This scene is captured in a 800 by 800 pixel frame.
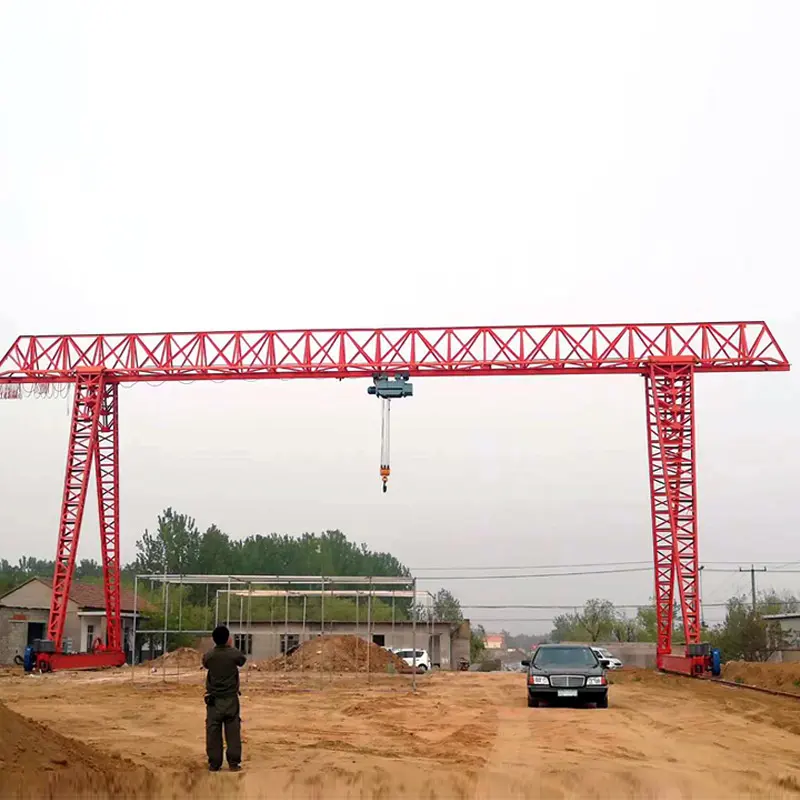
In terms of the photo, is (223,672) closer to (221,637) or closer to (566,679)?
(221,637)

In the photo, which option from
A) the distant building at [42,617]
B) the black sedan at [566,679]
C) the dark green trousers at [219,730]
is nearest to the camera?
the dark green trousers at [219,730]

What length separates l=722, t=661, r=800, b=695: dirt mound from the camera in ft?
94.6

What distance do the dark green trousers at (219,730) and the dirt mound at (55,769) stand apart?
81 centimetres

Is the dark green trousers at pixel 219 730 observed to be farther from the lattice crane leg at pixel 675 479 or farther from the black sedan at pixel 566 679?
the lattice crane leg at pixel 675 479

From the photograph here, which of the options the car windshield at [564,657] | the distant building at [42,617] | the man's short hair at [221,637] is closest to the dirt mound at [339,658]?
the distant building at [42,617]

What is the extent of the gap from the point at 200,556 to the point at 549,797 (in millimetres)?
73428

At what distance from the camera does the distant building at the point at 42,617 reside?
1920 inches

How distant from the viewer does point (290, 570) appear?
9962 cm

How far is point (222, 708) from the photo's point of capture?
11.6m

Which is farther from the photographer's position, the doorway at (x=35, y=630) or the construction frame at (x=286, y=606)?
the doorway at (x=35, y=630)

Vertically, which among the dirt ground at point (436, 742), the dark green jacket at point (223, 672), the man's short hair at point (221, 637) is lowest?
the dirt ground at point (436, 742)

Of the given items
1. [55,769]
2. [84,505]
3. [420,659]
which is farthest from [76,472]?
[55,769]

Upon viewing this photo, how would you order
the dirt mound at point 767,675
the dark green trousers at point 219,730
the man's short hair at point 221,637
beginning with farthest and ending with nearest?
1. the dirt mound at point 767,675
2. the man's short hair at point 221,637
3. the dark green trousers at point 219,730

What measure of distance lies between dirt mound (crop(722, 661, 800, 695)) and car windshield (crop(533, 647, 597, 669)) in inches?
306
